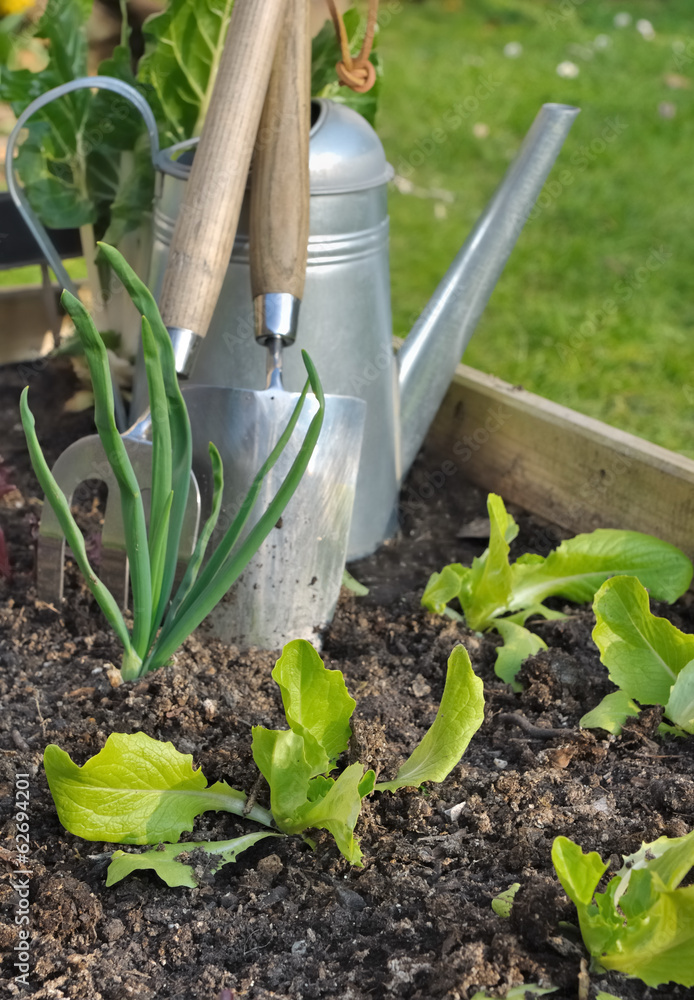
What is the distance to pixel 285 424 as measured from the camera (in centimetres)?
101

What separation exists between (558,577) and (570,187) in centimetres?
208

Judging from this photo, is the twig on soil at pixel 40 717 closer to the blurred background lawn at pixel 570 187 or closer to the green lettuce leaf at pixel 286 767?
the green lettuce leaf at pixel 286 767

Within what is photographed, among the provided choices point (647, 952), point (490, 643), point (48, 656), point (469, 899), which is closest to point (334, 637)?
point (490, 643)

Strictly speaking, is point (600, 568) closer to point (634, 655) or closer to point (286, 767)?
point (634, 655)

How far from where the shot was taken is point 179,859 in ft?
2.39

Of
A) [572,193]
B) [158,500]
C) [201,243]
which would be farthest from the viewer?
[572,193]

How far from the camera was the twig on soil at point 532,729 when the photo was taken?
34.8 inches

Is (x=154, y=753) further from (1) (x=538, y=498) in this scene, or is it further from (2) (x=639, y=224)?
(2) (x=639, y=224)

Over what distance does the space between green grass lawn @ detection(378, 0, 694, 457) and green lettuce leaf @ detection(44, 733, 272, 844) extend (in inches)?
48.6

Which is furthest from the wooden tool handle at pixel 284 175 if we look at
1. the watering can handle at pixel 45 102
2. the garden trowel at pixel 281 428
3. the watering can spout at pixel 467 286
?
the watering can spout at pixel 467 286

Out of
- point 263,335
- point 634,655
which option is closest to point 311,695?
point 634,655

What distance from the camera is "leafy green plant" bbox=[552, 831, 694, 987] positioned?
0.59 m

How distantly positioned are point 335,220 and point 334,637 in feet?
1.57

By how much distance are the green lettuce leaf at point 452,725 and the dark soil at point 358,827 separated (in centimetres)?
5
